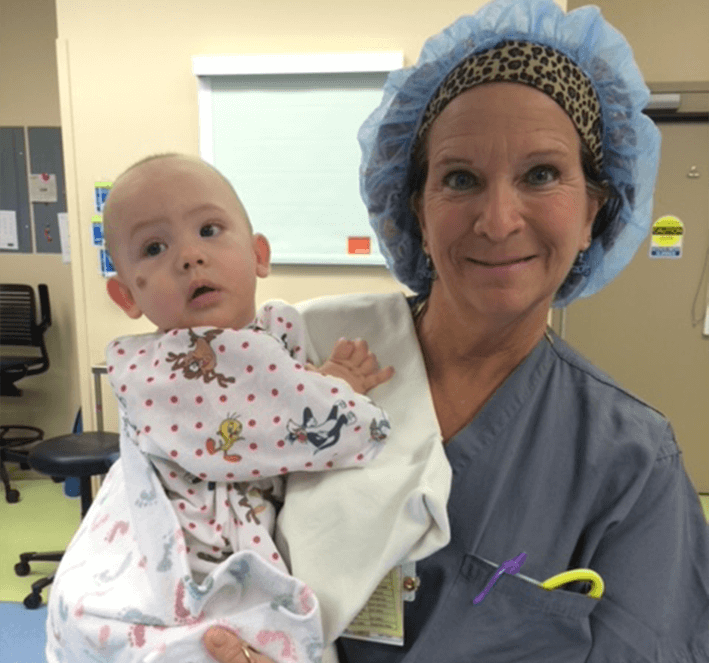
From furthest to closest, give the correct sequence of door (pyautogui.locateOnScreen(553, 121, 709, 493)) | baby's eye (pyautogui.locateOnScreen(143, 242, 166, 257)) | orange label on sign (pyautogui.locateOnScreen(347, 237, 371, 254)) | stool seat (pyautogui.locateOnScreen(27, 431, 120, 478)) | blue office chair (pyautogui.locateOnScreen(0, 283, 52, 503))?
blue office chair (pyautogui.locateOnScreen(0, 283, 52, 503)) → door (pyautogui.locateOnScreen(553, 121, 709, 493)) → orange label on sign (pyautogui.locateOnScreen(347, 237, 371, 254)) → stool seat (pyautogui.locateOnScreen(27, 431, 120, 478)) → baby's eye (pyautogui.locateOnScreen(143, 242, 166, 257))

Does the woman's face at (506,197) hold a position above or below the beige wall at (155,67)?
below

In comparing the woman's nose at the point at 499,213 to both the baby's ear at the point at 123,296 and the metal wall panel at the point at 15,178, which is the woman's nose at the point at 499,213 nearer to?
the baby's ear at the point at 123,296

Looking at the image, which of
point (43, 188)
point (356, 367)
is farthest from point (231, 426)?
point (43, 188)

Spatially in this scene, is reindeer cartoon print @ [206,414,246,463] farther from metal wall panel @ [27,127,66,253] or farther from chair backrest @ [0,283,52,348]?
metal wall panel @ [27,127,66,253]

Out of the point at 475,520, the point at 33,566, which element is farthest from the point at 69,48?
the point at 475,520

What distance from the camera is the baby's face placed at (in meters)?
0.89

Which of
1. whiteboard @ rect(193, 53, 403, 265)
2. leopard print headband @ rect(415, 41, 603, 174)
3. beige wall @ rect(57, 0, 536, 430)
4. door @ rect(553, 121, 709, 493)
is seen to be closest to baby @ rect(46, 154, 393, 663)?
leopard print headband @ rect(415, 41, 603, 174)

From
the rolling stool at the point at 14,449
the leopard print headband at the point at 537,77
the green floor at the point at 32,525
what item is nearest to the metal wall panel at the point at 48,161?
the rolling stool at the point at 14,449

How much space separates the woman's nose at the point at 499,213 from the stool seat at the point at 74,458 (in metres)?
2.03

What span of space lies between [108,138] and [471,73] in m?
2.61

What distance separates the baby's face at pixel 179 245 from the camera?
2.91 ft

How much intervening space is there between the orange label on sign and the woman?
2.04 m

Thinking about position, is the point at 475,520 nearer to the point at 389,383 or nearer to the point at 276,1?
the point at 389,383

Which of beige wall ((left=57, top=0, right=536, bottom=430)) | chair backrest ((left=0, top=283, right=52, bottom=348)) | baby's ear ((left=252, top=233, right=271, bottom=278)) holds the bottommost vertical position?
chair backrest ((left=0, top=283, right=52, bottom=348))
